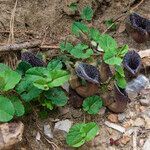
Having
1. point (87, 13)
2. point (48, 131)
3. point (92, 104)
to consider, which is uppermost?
point (87, 13)

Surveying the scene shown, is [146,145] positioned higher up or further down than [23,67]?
further down

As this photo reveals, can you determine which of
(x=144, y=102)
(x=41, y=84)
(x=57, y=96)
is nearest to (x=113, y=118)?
(x=144, y=102)

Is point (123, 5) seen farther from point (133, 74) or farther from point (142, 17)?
point (133, 74)

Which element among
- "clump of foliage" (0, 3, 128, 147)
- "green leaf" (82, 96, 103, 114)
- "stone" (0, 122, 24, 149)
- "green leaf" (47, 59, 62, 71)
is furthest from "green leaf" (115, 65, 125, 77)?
"stone" (0, 122, 24, 149)

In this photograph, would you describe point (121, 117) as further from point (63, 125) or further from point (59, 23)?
point (59, 23)

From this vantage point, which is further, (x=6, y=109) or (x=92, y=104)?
(x=92, y=104)

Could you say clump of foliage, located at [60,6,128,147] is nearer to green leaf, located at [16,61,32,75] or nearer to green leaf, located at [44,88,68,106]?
green leaf, located at [44,88,68,106]

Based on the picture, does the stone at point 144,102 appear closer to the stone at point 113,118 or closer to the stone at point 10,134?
the stone at point 113,118

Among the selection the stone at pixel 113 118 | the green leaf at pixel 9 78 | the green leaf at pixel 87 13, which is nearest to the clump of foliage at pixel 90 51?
the green leaf at pixel 87 13
